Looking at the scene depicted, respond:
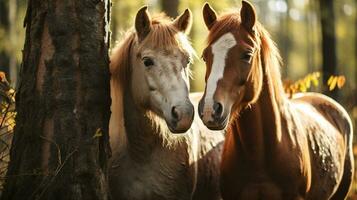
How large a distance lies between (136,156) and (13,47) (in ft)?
53.7

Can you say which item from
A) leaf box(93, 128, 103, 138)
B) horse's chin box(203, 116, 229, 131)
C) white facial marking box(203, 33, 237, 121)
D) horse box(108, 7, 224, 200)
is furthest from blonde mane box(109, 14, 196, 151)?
leaf box(93, 128, 103, 138)

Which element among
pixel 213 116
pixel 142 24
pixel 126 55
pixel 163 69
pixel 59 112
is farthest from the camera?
pixel 126 55

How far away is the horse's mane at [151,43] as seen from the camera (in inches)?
212

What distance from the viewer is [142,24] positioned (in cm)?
552

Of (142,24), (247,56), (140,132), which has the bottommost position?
(140,132)

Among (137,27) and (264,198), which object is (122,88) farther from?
(264,198)

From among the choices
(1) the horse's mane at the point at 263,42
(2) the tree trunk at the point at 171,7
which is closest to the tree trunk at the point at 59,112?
(1) the horse's mane at the point at 263,42

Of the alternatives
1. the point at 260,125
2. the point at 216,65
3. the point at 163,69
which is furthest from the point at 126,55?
the point at 260,125

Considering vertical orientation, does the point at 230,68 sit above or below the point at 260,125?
above

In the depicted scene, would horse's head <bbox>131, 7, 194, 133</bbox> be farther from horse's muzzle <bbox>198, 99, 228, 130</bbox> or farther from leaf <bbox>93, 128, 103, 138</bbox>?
leaf <bbox>93, 128, 103, 138</bbox>

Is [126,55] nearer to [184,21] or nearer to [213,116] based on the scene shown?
[184,21]

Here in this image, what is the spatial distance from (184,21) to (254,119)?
1.12 meters

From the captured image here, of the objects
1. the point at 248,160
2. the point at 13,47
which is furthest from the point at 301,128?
the point at 13,47

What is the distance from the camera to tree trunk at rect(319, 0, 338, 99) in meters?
14.6
